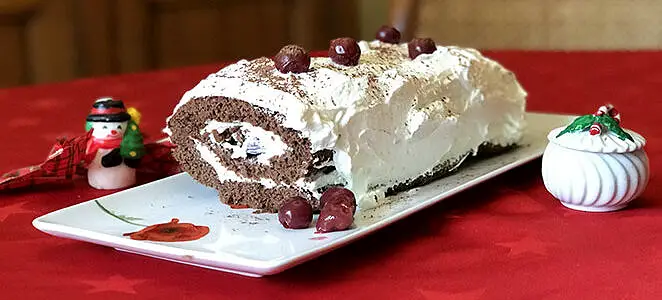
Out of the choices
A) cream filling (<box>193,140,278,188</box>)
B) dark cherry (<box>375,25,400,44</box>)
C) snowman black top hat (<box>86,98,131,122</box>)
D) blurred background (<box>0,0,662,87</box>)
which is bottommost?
blurred background (<box>0,0,662,87</box>)

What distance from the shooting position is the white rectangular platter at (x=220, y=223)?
Answer: 99cm

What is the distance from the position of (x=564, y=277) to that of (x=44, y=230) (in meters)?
0.59

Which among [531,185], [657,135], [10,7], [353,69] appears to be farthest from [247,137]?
[10,7]

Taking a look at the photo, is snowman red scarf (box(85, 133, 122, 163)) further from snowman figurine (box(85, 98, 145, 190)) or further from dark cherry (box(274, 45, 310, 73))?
dark cherry (box(274, 45, 310, 73))

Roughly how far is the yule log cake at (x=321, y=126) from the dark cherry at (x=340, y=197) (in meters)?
0.05

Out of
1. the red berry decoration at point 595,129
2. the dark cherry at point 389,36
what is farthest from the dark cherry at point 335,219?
the dark cherry at point 389,36

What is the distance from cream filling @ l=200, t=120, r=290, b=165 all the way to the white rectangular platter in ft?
0.25

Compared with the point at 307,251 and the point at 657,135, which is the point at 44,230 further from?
the point at 657,135

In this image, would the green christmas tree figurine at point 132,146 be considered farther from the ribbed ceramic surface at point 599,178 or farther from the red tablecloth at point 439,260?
the ribbed ceramic surface at point 599,178

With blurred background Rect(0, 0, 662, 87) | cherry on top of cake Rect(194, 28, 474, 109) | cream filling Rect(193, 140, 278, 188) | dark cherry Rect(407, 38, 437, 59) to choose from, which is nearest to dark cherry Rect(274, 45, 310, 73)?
cherry on top of cake Rect(194, 28, 474, 109)

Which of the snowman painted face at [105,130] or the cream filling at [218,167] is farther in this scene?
the snowman painted face at [105,130]

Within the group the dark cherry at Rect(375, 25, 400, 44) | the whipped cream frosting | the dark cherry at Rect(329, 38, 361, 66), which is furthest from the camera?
the dark cherry at Rect(375, 25, 400, 44)

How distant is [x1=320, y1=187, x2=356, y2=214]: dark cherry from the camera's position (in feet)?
3.69

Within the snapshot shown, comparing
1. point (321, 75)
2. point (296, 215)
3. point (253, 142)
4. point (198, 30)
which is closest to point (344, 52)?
point (321, 75)
